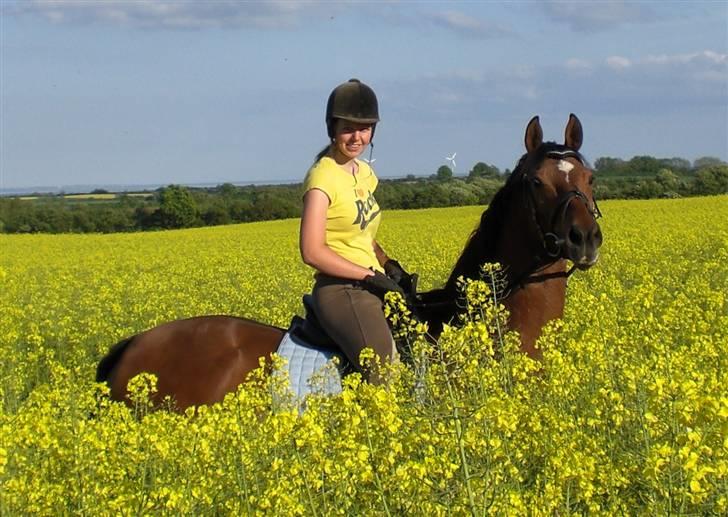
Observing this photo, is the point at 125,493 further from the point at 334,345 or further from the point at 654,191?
the point at 654,191

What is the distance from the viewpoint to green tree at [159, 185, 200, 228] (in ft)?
203

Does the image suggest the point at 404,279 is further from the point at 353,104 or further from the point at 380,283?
the point at 353,104

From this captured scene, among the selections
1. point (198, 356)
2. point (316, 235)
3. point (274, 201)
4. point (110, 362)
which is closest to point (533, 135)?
point (316, 235)

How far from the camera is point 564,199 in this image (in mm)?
5848

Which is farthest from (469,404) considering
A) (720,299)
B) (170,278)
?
(170,278)

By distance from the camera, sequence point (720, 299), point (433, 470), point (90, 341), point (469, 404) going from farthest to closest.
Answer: point (90, 341), point (720, 299), point (469, 404), point (433, 470)

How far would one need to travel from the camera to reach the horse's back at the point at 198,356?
6.72 m

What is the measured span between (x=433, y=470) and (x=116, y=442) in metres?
1.80

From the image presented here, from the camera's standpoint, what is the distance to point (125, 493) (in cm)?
339

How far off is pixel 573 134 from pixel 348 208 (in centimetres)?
175

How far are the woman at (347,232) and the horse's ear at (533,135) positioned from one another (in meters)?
1.22

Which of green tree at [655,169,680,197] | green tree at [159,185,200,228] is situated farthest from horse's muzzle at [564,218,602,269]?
green tree at [159,185,200,228]

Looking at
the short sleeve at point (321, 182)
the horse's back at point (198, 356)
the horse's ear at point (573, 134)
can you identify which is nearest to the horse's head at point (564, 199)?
the horse's ear at point (573, 134)

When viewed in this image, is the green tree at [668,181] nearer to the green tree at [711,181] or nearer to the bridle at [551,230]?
the green tree at [711,181]
